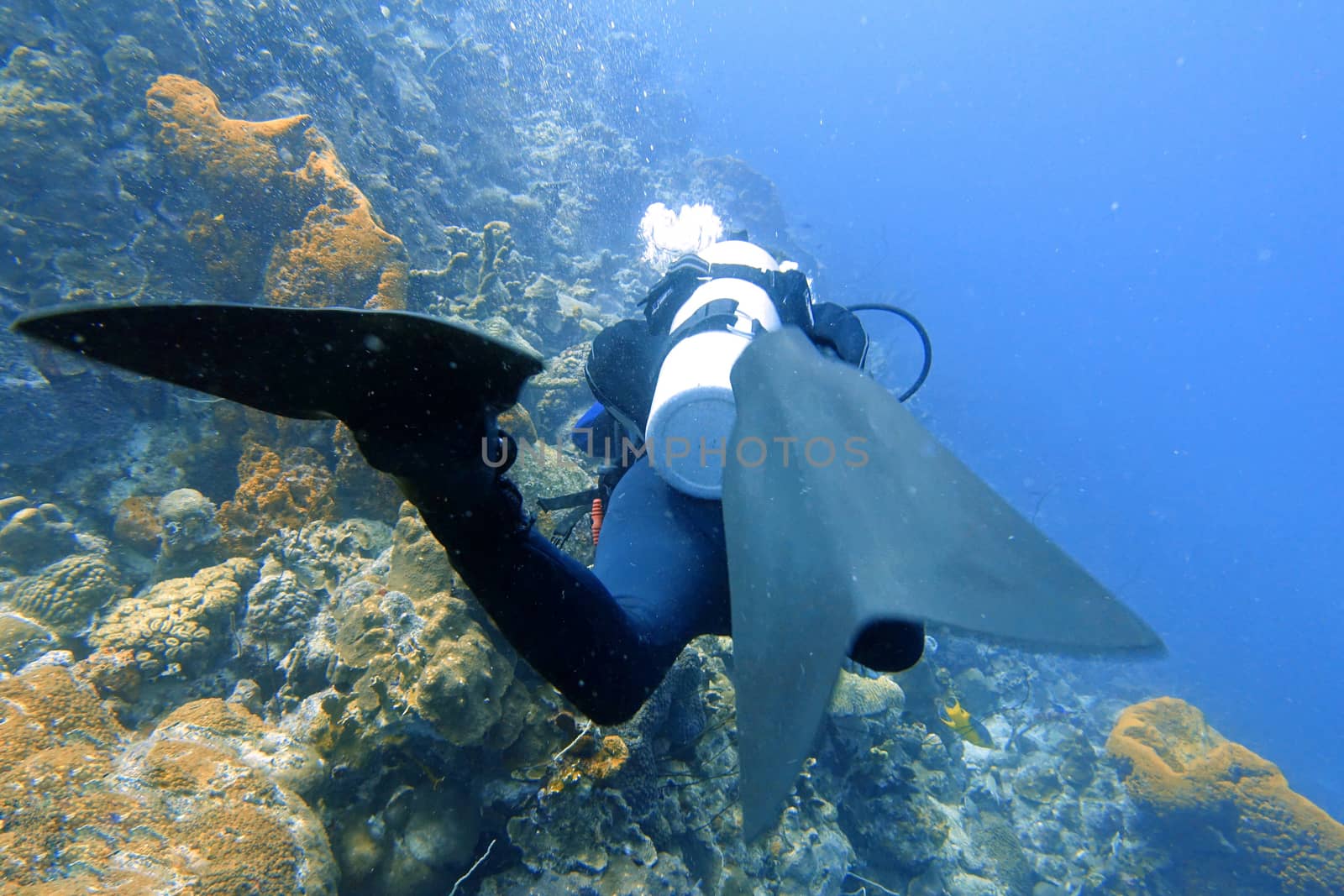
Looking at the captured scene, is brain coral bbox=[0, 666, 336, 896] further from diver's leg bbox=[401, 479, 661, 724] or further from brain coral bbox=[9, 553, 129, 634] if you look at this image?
brain coral bbox=[9, 553, 129, 634]

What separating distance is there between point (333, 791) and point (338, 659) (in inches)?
24.4

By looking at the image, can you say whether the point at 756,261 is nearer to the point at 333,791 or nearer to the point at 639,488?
the point at 639,488

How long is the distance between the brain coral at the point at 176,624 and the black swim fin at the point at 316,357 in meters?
2.86

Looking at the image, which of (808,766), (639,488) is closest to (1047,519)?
(808,766)

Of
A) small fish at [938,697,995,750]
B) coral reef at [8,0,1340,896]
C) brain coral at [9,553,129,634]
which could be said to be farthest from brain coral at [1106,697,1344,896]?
brain coral at [9,553,129,634]

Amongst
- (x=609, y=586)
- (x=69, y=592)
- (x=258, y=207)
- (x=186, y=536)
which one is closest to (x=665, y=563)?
(x=609, y=586)

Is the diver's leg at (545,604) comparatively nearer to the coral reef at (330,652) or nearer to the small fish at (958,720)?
the coral reef at (330,652)

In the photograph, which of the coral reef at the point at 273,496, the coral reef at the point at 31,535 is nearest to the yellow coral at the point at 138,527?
the coral reef at the point at 31,535

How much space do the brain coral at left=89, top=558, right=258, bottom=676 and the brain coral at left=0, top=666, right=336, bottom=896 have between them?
0.63m

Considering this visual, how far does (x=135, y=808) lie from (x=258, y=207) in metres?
5.77

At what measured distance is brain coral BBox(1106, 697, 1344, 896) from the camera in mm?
7441

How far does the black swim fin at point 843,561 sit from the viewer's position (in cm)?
138

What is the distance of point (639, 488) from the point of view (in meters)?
2.84

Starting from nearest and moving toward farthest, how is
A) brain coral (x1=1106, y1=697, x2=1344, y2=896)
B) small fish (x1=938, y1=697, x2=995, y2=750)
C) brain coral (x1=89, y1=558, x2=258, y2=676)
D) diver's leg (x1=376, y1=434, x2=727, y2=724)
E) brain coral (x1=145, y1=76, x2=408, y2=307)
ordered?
1. diver's leg (x1=376, y1=434, x2=727, y2=724)
2. brain coral (x1=89, y1=558, x2=258, y2=676)
3. brain coral (x1=145, y1=76, x2=408, y2=307)
4. brain coral (x1=1106, y1=697, x2=1344, y2=896)
5. small fish (x1=938, y1=697, x2=995, y2=750)
